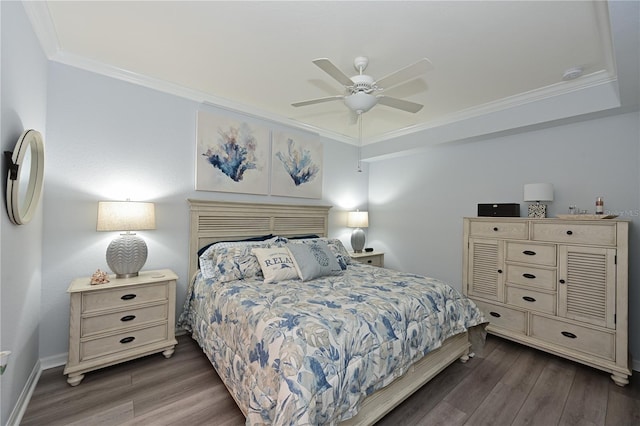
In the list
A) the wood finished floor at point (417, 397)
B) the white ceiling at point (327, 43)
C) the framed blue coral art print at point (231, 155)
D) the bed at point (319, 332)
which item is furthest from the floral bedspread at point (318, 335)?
the white ceiling at point (327, 43)

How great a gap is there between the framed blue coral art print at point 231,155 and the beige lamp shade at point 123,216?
0.70 m

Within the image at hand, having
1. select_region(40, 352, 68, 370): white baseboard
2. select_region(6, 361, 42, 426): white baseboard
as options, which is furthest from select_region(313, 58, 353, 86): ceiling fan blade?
select_region(40, 352, 68, 370): white baseboard

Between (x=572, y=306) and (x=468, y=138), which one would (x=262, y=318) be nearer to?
(x=572, y=306)

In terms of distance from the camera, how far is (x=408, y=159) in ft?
14.1

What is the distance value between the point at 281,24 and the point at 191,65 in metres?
1.03

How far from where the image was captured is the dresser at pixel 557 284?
226 cm

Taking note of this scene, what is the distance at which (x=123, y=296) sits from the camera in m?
2.20

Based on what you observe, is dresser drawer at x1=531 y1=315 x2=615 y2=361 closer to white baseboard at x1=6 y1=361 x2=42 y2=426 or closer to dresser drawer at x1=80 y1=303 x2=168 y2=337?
dresser drawer at x1=80 y1=303 x2=168 y2=337

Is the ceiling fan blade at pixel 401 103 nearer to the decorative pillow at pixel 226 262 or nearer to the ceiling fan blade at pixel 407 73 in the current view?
the ceiling fan blade at pixel 407 73

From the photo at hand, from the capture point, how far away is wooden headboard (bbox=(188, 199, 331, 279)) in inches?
115

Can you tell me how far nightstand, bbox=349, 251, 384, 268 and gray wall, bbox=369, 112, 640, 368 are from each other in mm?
250

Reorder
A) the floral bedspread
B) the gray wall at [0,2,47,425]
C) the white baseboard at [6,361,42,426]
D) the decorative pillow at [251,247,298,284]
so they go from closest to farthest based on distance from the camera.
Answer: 1. the floral bedspread
2. the gray wall at [0,2,47,425]
3. the white baseboard at [6,361,42,426]
4. the decorative pillow at [251,247,298,284]

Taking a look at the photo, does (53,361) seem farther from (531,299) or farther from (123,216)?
(531,299)

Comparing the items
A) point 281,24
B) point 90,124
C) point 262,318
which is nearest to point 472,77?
point 281,24
